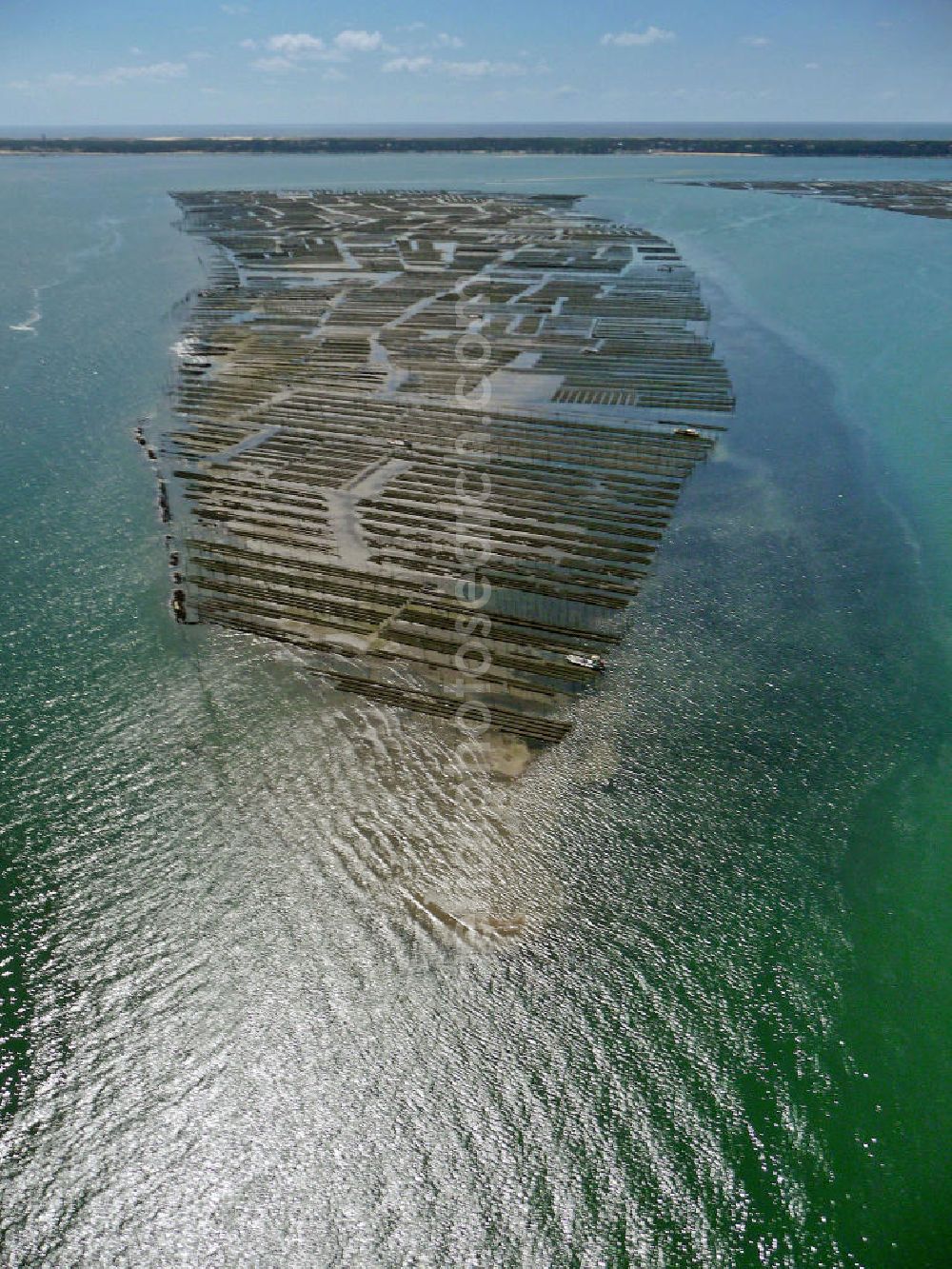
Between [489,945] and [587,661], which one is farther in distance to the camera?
[587,661]

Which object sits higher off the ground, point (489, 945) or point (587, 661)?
point (587, 661)

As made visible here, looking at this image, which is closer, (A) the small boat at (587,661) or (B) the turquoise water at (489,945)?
(B) the turquoise water at (489,945)

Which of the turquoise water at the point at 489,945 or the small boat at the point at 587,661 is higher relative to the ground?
the small boat at the point at 587,661

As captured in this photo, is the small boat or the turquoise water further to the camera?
the small boat

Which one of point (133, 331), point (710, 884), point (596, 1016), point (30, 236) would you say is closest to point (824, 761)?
point (710, 884)

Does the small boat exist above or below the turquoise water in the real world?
above
